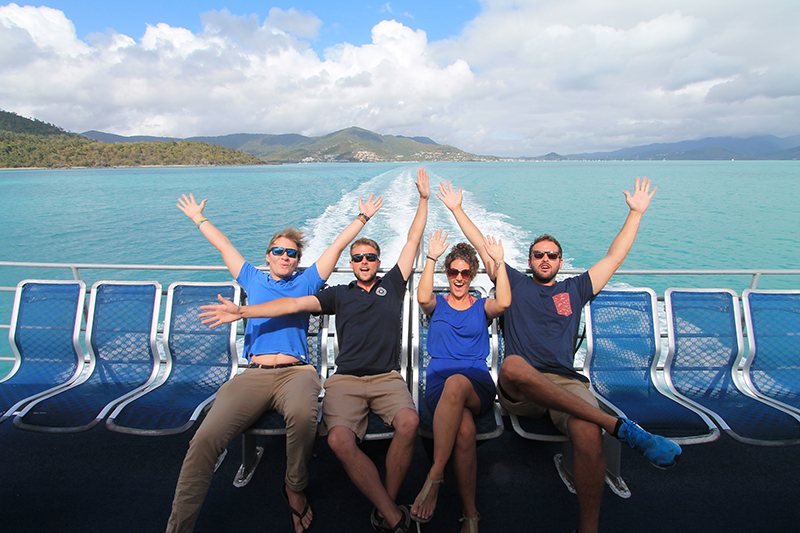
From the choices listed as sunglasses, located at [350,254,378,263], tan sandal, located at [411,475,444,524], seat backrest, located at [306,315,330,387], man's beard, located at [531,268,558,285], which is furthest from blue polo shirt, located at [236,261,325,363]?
man's beard, located at [531,268,558,285]

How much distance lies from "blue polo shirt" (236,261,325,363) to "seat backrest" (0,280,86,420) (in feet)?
4.32

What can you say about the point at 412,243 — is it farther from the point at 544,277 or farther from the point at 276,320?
the point at 276,320

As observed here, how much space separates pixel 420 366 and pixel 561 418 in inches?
41.4

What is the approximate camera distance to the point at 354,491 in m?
2.59

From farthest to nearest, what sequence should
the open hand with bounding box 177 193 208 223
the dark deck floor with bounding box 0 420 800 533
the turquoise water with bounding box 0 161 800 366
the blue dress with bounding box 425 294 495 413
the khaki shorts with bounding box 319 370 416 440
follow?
1. the turquoise water with bounding box 0 161 800 366
2. the open hand with bounding box 177 193 208 223
3. the blue dress with bounding box 425 294 495 413
4. the khaki shorts with bounding box 319 370 416 440
5. the dark deck floor with bounding box 0 420 800 533

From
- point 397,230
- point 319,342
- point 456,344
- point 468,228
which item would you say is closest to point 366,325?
point 319,342

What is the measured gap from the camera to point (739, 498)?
2.50 meters

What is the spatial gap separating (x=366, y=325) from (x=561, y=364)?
54.0 inches

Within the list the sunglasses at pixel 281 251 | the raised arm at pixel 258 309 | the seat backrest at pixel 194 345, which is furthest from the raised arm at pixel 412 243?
the seat backrest at pixel 194 345

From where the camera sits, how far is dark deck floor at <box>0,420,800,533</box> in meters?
2.34

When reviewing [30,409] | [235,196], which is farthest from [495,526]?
[235,196]

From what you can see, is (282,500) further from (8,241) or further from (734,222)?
(734,222)

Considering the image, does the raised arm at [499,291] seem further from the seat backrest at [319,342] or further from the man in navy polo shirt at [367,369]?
A: the seat backrest at [319,342]

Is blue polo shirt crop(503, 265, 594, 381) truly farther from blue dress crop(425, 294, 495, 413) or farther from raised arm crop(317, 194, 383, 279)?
raised arm crop(317, 194, 383, 279)
